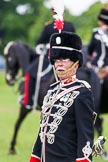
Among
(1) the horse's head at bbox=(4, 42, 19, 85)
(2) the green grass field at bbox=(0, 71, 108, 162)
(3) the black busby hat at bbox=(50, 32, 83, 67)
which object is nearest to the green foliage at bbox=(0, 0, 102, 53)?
(2) the green grass field at bbox=(0, 71, 108, 162)

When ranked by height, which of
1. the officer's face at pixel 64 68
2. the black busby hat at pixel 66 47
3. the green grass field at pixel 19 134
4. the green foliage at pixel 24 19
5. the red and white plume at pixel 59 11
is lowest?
the green grass field at pixel 19 134

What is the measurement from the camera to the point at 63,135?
4.76m

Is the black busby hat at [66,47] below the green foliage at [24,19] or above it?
below

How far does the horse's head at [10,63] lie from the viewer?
10828 millimetres

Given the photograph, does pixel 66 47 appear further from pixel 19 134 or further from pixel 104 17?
pixel 19 134

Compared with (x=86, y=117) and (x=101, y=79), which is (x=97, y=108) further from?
(x=86, y=117)

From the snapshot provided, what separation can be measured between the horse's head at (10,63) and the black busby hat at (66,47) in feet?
19.1

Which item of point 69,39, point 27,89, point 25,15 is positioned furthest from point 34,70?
point 25,15

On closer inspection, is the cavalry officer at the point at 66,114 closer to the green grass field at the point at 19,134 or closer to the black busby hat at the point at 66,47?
the black busby hat at the point at 66,47

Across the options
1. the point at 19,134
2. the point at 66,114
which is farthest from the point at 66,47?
the point at 19,134

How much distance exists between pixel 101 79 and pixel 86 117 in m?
5.31

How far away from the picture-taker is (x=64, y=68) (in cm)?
484

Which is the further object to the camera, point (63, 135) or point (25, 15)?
point (25, 15)

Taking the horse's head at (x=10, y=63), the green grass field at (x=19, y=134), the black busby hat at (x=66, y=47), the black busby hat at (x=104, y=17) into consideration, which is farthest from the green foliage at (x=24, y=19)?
the black busby hat at (x=66, y=47)
